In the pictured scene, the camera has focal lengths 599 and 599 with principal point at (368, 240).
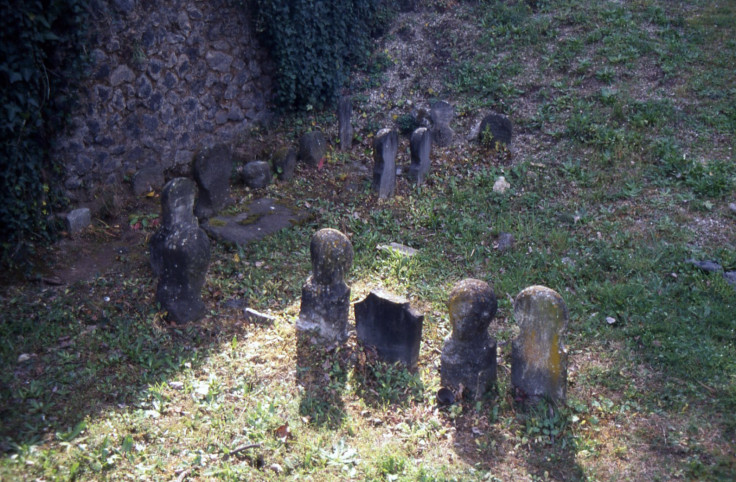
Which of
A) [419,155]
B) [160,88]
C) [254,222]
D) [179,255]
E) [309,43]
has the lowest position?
[254,222]

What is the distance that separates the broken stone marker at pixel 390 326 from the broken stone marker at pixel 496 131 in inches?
177

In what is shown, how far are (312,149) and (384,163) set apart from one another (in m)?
1.39

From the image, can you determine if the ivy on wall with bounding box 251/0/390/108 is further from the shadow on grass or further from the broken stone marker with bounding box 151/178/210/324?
the shadow on grass

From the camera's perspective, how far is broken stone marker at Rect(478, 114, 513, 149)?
8.89 metres

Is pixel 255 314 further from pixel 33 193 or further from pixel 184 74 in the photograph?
pixel 184 74

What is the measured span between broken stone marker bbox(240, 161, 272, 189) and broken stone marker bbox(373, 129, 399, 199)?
153 cm

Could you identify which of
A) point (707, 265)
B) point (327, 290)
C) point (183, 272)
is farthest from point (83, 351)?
point (707, 265)

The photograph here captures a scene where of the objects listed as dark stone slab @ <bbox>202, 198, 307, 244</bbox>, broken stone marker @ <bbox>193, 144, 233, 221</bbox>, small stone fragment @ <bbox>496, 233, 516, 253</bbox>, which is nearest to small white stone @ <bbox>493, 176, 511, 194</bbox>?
small stone fragment @ <bbox>496, 233, 516, 253</bbox>

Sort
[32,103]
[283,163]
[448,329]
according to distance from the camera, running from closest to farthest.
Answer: [448,329] < [32,103] < [283,163]

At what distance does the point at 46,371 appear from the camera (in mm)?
4676

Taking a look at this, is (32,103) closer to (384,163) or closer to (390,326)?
(384,163)

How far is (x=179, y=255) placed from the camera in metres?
5.36

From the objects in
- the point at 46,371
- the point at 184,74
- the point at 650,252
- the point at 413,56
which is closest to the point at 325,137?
the point at 184,74

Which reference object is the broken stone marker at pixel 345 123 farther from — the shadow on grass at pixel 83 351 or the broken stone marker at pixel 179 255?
the shadow on grass at pixel 83 351
